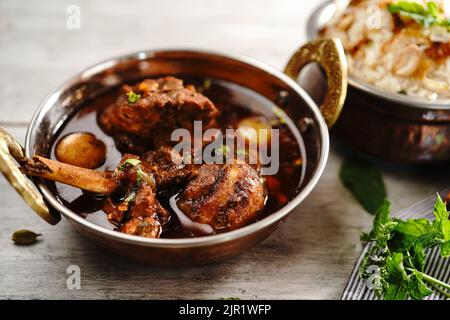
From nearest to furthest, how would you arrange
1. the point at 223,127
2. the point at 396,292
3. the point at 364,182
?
the point at 396,292 → the point at 223,127 → the point at 364,182

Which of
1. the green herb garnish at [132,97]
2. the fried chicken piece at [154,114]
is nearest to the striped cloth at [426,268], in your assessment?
the fried chicken piece at [154,114]

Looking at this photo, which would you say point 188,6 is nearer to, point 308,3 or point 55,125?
point 308,3

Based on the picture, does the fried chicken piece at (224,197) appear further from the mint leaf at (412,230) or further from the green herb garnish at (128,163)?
the mint leaf at (412,230)

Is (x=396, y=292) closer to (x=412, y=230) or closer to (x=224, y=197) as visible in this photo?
(x=412, y=230)

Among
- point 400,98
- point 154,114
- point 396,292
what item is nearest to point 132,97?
point 154,114

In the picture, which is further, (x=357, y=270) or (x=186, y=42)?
(x=186, y=42)
